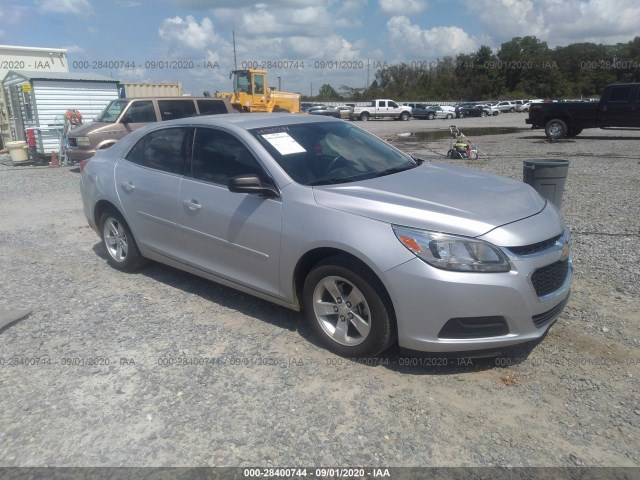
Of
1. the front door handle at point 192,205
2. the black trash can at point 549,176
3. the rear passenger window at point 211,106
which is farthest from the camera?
the rear passenger window at point 211,106

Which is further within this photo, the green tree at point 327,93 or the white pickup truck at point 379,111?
the green tree at point 327,93

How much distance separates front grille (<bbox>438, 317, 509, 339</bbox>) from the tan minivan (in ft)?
37.3

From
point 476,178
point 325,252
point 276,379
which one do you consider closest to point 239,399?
point 276,379

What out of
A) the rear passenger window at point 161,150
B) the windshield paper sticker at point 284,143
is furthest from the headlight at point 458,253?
the rear passenger window at point 161,150

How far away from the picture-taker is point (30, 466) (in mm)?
2812

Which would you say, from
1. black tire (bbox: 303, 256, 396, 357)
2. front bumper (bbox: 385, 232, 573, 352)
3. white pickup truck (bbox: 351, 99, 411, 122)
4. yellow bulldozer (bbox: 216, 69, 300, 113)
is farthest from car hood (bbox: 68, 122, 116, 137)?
white pickup truck (bbox: 351, 99, 411, 122)

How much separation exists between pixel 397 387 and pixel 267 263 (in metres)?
1.34

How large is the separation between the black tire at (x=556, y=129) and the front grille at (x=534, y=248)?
18.9m

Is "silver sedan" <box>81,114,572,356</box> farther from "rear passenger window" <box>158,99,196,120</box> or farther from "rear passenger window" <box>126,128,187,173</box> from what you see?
"rear passenger window" <box>158,99,196,120</box>

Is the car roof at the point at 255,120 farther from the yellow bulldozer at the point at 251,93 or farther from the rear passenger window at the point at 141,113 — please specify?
the yellow bulldozer at the point at 251,93

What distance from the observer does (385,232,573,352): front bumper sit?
3244mm

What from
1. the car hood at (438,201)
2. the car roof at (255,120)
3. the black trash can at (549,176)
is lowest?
the black trash can at (549,176)

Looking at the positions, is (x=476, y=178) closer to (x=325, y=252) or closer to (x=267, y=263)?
(x=325, y=252)

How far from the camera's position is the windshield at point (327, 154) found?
4164mm
